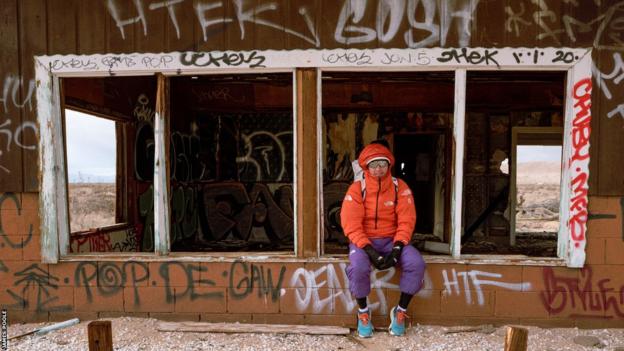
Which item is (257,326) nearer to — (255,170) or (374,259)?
(374,259)

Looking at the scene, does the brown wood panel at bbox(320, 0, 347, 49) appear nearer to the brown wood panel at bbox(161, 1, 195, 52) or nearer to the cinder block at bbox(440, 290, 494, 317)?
the brown wood panel at bbox(161, 1, 195, 52)

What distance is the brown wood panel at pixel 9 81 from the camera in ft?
13.1

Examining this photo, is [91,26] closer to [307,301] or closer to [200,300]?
[200,300]

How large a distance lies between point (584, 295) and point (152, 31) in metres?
4.69

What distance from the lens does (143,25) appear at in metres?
3.94

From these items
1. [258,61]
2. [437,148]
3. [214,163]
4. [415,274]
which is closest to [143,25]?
[258,61]

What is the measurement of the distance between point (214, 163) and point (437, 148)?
4193mm

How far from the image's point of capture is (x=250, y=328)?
3891 mm

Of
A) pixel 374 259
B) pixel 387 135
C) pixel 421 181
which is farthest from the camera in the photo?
pixel 421 181

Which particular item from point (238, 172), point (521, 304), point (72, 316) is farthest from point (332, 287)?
point (238, 172)

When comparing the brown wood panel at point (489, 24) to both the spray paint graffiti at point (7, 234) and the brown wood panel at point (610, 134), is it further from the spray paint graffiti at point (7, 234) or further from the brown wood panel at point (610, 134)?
the spray paint graffiti at point (7, 234)

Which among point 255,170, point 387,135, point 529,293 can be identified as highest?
point 387,135

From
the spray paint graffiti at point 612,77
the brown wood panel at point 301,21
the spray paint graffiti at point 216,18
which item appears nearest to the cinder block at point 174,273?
the spray paint graffiti at point 216,18

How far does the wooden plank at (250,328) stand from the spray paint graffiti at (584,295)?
1931 millimetres
